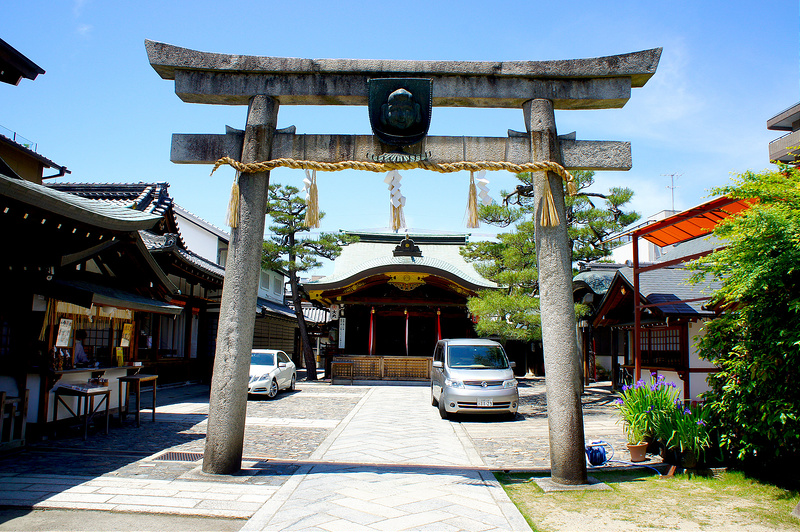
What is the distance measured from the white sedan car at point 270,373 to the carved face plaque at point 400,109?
9.78 m

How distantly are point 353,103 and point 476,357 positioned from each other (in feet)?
25.2

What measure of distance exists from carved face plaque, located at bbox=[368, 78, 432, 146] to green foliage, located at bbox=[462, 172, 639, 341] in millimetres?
8680

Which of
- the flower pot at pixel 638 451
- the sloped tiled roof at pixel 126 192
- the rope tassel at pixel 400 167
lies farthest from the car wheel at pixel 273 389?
the flower pot at pixel 638 451

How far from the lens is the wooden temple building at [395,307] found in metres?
20.8

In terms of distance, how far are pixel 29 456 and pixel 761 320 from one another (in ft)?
29.1

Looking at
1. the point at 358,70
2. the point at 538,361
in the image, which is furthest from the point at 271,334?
the point at 358,70

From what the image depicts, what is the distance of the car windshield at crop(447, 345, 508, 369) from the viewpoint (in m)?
12.0

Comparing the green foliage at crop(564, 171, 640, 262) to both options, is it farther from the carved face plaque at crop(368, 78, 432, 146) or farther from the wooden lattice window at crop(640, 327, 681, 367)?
the carved face plaque at crop(368, 78, 432, 146)

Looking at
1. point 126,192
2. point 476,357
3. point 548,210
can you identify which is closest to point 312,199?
point 548,210

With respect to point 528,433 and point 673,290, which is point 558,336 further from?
point 673,290

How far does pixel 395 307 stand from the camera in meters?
23.0

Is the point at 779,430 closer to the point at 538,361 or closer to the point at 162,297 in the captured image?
the point at 162,297

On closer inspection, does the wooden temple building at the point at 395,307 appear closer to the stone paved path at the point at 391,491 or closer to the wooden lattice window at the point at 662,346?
the wooden lattice window at the point at 662,346

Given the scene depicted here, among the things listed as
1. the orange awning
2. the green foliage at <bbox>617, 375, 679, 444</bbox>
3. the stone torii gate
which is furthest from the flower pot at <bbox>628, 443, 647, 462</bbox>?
the orange awning
